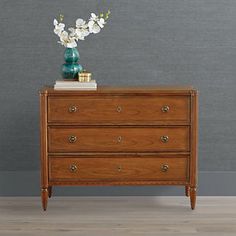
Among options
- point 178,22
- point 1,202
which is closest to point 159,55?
point 178,22

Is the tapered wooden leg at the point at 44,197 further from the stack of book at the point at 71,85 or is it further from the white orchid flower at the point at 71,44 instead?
the white orchid flower at the point at 71,44

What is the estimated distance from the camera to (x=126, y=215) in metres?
4.29

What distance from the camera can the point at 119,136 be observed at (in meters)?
4.24

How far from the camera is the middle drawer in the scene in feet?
13.9

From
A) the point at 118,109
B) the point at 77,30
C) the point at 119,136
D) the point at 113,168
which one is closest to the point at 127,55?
the point at 77,30

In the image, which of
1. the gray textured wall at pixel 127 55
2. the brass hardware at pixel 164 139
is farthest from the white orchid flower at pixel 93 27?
the brass hardware at pixel 164 139

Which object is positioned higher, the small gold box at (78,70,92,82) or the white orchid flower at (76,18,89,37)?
the white orchid flower at (76,18,89,37)

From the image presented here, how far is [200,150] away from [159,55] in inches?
30.3

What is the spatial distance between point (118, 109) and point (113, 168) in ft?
1.30

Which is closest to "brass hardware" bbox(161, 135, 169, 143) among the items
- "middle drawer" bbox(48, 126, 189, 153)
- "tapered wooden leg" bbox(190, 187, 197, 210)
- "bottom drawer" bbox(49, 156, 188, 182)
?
"middle drawer" bbox(48, 126, 189, 153)

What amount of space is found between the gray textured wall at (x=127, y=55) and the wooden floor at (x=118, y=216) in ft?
1.30

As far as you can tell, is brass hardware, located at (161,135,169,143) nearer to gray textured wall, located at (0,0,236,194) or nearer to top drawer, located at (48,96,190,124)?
top drawer, located at (48,96,190,124)

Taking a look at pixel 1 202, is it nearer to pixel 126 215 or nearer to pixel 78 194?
pixel 78 194

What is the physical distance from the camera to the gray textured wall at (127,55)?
15.3 feet
